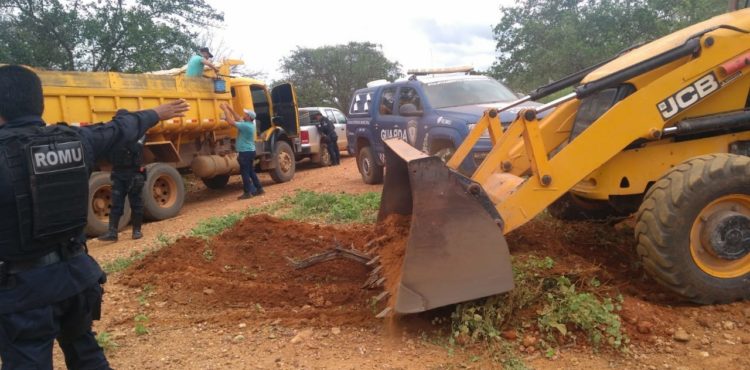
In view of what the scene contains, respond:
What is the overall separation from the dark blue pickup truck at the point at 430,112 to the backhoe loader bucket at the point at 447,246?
3138 millimetres

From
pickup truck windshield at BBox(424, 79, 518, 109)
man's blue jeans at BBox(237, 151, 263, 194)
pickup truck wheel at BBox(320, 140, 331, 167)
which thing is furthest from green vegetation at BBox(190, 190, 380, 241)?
pickup truck wheel at BBox(320, 140, 331, 167)

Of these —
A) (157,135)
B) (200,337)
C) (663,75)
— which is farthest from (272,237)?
(157,135)

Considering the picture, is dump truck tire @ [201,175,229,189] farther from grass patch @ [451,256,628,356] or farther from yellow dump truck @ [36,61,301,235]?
grass patch @ [451,256,628,356]

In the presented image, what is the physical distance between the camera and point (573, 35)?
21422 millimetres

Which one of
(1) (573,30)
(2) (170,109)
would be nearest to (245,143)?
(2) (170,109)

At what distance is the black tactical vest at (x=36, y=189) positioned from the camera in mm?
2551

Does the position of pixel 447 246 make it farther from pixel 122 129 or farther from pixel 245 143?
pixel 245 143

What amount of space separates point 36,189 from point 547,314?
9.81 feet

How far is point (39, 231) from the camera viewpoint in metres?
2.58

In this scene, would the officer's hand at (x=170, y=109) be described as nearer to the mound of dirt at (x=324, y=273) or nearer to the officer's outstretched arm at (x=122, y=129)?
the officer's outstretched arm at (x=122, y=129)

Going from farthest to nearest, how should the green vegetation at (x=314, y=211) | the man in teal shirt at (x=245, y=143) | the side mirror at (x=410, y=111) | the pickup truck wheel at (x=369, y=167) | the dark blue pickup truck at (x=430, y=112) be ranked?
the pickup truck wheel at (x=369, y=167)
the man in teal shirt at (x=245, y=143)
the side mirror at (x=410, y=111)
the dark blue pickup truck at (x=430, y=112)
the green vegetation at (x=314, y=211)

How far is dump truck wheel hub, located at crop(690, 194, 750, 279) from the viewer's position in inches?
151

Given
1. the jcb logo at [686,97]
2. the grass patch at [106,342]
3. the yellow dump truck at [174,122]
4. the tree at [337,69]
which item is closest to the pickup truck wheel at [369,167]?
the yellow dump truck at [174,122]

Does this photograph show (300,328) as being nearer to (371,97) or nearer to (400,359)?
(400,359)
